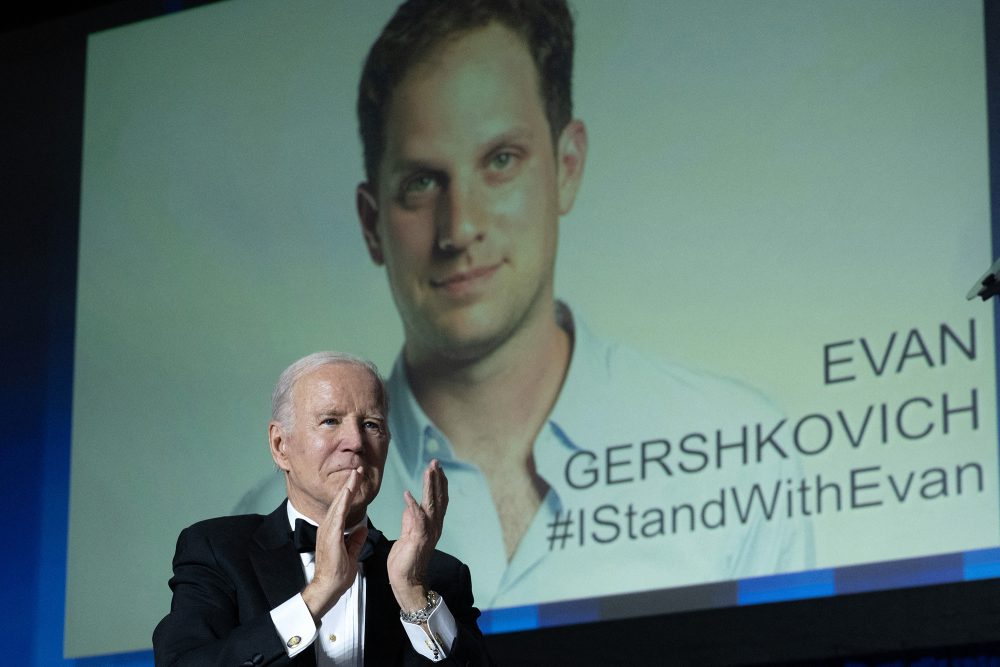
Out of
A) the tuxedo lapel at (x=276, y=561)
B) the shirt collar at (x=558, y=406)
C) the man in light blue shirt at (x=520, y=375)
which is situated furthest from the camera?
the shirt collar at (x=558, y=406)

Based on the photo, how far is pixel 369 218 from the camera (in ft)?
17.4

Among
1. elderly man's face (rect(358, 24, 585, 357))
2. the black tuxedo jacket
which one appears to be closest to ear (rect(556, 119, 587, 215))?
elderly man's face (rect(358, 24, 585, 357))

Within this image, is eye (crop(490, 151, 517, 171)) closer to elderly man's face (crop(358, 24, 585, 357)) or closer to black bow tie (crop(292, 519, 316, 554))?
elderly man's face (crop(358, 24, 585, 357))

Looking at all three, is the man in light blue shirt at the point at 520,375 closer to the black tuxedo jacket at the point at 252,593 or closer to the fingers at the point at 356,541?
the black tuxedo jacket at the point at 252,593

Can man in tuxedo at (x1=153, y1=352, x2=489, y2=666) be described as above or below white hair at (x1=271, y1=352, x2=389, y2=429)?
below

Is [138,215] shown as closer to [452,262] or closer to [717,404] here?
[452,262]

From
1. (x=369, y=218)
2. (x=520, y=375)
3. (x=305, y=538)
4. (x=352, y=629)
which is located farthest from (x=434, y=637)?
(x=369, y=218)

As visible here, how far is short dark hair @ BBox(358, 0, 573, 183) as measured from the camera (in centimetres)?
506

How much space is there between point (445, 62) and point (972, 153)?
167cm

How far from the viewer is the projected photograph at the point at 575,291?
171 inches

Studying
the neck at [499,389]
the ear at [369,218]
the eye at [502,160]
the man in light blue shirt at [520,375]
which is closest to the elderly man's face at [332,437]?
the man in light blue shirt at [520,375]

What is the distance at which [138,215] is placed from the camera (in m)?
5.71

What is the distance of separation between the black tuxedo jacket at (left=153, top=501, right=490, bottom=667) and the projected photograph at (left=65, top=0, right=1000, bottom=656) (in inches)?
74.4

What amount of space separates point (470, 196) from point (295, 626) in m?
2.85
